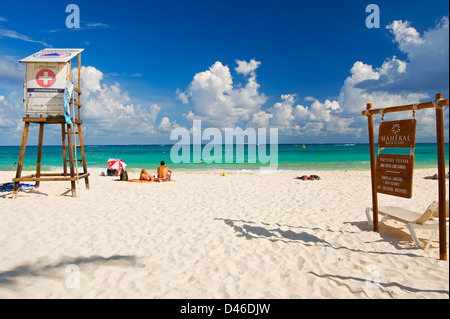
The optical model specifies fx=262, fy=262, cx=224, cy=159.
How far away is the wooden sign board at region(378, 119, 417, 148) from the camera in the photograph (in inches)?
168

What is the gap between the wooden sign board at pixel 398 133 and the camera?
14.0 ft

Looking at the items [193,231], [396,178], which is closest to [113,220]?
[193,231]

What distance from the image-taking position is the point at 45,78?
842 cm

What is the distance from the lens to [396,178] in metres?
4.59

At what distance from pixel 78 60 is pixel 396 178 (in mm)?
10281

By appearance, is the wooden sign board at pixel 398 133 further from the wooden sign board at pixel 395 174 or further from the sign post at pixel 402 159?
the wooden sign board at pixel 395 174

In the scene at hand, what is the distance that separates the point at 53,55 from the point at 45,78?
884 millimetres

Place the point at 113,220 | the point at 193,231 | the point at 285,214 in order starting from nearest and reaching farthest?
the point at 193,231 < the point at 113,220 < the point at 285,214

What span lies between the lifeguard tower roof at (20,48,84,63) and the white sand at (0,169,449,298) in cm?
446
